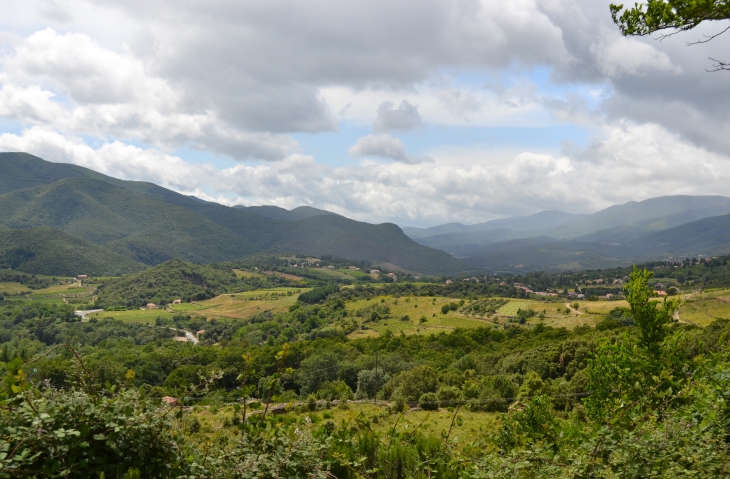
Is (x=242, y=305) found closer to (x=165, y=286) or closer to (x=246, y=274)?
(x=165, y=286)

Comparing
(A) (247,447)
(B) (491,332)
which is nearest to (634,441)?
(A) (247,447)

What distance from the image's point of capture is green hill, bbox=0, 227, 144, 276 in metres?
161

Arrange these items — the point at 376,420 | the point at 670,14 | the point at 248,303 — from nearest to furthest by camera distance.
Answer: the point at 670,14, the point at 376,420, the point at 248,303

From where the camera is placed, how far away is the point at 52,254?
547 ft

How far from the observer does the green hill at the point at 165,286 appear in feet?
420

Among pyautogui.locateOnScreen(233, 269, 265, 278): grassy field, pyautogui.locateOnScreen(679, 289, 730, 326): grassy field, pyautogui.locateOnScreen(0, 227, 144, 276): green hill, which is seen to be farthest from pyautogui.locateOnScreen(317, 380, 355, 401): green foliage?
pyautogui.locateOnScreen(0, 227, 144, 276): green hill

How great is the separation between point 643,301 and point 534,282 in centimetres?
17129

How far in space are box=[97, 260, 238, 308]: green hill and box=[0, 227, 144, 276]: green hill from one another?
36544 millimetres

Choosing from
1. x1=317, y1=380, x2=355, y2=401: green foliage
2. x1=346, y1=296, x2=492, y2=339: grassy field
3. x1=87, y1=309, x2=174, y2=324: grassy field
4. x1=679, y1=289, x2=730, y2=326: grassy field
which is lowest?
x1=87, y1=309, x2=174, y2=324: grassy field

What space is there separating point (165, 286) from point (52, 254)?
219 feet

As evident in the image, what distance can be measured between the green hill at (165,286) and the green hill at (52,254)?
3654 cm

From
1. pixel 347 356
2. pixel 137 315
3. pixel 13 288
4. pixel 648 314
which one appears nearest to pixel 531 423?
pixel 648 314

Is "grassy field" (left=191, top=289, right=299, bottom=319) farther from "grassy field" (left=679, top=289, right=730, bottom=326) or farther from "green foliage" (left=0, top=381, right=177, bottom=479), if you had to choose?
"green foliage" (left=0, top=381, right=177, bottom=479)

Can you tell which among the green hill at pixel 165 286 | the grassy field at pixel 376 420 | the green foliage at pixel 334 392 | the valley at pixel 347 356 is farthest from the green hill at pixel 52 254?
the grassy field at pixel 376 420
